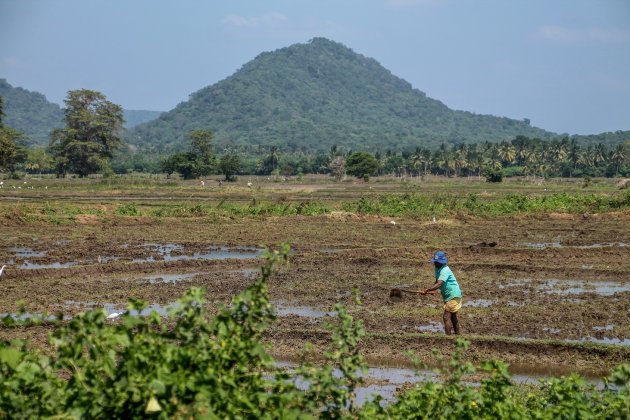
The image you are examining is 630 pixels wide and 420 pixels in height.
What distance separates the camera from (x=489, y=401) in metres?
6.39

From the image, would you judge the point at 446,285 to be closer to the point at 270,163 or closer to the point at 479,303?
the point at 479,303

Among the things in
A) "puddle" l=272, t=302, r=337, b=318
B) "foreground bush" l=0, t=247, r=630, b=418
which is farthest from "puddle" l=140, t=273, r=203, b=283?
"foreground bush" l=0, t=247, r=630, b=418

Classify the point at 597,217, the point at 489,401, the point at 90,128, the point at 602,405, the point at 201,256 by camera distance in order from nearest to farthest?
the point at 489,401 < the point at 602,405 < the point at 201,256 < the point at 597,217 < the point at 90,128

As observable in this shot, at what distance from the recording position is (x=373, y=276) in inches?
763

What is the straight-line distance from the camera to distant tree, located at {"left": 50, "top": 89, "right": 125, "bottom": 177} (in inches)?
3294

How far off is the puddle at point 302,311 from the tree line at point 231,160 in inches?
1650

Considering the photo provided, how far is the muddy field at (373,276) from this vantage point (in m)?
12.2

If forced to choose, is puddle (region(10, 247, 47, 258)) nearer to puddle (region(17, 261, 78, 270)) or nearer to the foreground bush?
puddle (region(17, 261, 78, 270))

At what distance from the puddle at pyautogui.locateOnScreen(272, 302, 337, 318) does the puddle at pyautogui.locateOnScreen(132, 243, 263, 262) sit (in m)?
7.36

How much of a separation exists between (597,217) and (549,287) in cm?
2045

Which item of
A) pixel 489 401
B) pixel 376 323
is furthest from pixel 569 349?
pixel 489 401

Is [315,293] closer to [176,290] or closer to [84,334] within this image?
[176,290]

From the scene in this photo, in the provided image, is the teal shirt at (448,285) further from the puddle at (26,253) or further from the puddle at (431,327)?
the puddle at (26,253)

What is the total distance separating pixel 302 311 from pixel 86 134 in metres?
75.9
